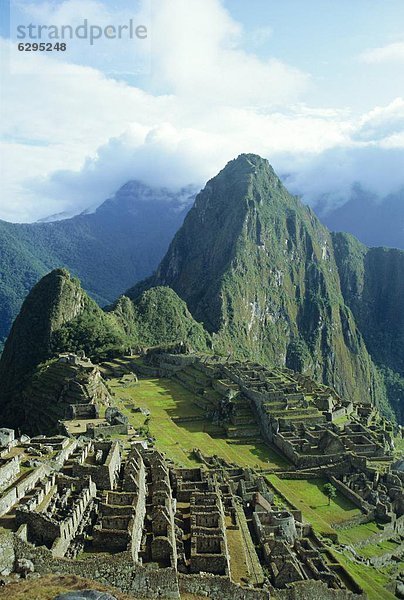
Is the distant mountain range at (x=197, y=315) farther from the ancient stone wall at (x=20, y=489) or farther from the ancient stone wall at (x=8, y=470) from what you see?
the ancient stone wall at (x=20, y=489)

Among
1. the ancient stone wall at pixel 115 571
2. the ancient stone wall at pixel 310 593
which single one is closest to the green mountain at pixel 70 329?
the ancient stone wall at pixel 310 593

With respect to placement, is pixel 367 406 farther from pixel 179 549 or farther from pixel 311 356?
pixel 311 356

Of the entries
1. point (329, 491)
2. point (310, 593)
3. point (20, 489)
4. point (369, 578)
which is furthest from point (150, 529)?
point (329, 491)

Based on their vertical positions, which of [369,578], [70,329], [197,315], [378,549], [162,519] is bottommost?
[378,549]

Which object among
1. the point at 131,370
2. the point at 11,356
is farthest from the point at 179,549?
the point at 11,356

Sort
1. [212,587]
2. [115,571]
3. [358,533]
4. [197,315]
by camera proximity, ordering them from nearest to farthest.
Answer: [115,571] → [212,587] → [358,533] → [197,315]

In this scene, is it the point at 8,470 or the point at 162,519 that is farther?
the point at 8,470

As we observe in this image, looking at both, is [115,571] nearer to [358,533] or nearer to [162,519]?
[162,519]
